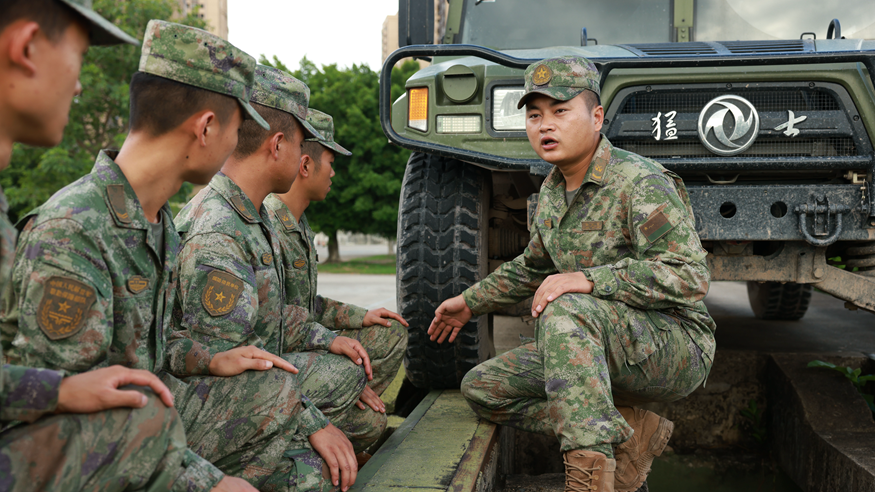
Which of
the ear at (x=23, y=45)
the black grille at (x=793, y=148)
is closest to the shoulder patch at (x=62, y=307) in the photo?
the ear at (x=23, y=45)

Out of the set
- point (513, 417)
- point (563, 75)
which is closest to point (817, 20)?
point (563, 75)

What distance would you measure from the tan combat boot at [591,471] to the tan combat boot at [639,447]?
44cm

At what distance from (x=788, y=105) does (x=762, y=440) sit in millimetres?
1913

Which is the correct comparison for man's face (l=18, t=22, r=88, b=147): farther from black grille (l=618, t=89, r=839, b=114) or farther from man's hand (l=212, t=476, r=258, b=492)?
black grille (l=618, t=89, r=839, b=114)

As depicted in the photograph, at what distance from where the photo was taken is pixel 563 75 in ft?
7.50

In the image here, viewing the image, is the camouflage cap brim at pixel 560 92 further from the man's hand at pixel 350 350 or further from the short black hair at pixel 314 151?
the man's hand at pixel 350 350

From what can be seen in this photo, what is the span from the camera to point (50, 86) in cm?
106

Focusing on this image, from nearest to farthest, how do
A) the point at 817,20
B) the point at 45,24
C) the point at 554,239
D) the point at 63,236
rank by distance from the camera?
1. the point at 45,24
2. the point at 63,236
3. the point at 554,239
4. the point at 817,20

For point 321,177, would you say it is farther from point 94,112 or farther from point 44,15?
point 94,112

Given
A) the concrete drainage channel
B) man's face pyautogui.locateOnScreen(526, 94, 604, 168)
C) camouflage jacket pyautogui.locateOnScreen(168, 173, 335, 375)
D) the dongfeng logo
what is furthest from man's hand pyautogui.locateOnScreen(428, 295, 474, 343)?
the dongfeng logo

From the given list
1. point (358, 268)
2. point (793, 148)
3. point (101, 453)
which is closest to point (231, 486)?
point (101, 453)

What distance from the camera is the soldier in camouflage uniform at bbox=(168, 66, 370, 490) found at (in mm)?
1670

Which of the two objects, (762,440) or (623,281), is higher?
(623,281)

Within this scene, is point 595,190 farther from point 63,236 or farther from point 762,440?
point 762,440
